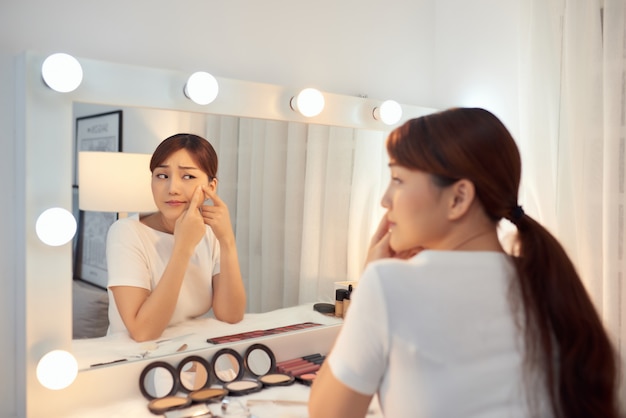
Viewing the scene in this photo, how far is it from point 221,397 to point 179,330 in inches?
7.4

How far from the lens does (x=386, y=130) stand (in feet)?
5.75

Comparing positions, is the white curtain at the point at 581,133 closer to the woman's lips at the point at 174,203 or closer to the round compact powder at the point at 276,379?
the round compact powder at the point at 276,379

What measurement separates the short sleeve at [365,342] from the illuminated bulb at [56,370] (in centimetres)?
66

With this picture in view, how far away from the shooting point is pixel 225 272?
4.72 feet

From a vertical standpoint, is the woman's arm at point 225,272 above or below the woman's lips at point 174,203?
below

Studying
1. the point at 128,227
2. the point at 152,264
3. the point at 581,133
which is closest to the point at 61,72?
the point at 128,227

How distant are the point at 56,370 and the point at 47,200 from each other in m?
0.35

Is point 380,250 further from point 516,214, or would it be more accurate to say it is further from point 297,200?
point 297,200

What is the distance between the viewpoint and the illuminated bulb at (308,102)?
5.01ft

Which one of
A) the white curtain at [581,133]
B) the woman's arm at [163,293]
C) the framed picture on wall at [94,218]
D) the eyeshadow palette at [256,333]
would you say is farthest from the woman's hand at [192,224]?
the white curtain at [581,133]

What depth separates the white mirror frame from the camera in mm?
1163

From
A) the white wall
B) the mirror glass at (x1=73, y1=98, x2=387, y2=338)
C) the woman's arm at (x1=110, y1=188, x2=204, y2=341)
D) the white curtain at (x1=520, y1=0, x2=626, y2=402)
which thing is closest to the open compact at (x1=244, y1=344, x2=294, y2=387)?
the mirror glass at (x1=73, y1=98, x2=387, y2=338)

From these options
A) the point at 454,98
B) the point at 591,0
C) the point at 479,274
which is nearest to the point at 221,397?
the point at 479,274

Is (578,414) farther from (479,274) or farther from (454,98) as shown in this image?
(454,98)
